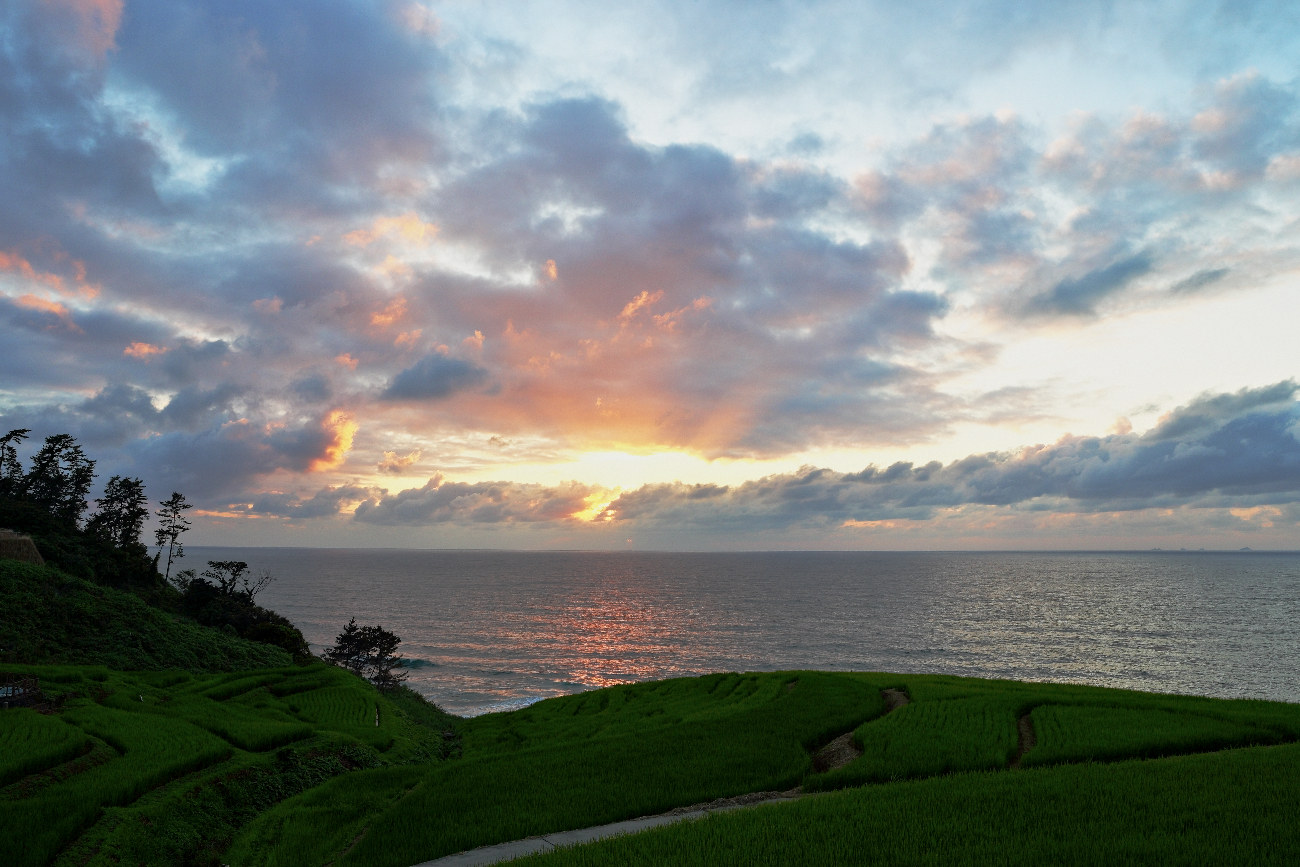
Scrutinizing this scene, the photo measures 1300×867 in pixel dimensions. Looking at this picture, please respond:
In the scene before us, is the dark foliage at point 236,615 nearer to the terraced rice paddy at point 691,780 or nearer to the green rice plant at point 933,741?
the terraced rice paddy at point 691,780

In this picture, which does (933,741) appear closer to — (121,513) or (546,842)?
(546,842)

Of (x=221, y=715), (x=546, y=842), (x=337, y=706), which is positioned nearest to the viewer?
(x=546, y=842)

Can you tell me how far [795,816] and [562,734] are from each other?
25.0 metres

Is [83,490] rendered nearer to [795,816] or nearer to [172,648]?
[172,648]

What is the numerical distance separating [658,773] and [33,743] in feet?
72.9

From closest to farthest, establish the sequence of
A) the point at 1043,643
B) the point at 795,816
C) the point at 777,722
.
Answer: the point at 795,816 → the point at 777,722 → the point at 1043,643

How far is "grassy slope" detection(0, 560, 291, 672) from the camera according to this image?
42.7 m

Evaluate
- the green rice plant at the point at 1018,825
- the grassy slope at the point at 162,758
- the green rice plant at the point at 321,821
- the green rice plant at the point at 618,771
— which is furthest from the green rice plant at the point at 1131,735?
the grassy slope at the point at 162,758

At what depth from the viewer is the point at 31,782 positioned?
19.7m

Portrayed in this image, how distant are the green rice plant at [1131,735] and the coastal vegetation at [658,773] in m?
0.11

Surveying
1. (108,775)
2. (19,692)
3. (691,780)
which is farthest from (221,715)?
(691,780)

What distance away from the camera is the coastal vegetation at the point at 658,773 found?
14.6 m

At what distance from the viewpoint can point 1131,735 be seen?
24.8 meters

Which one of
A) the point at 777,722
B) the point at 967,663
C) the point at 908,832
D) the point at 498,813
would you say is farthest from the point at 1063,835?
the point at 967,663
